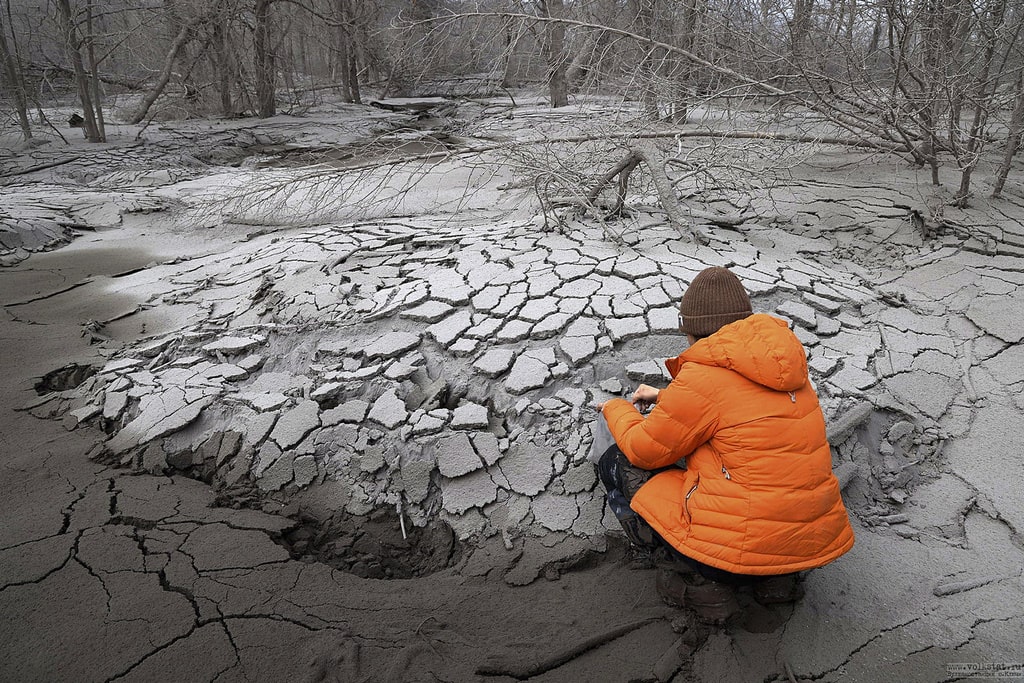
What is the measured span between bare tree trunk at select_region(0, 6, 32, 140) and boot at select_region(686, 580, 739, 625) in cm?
974

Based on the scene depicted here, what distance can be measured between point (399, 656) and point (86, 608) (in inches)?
38.1

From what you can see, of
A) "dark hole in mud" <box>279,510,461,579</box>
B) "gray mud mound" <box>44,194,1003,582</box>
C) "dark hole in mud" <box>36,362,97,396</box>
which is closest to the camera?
"dark hole in mud" <box>279,510,461,579</box>

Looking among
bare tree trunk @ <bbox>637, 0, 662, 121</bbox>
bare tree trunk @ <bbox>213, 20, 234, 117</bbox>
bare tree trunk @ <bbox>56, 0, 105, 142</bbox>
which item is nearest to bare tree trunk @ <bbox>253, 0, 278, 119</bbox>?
bare tree trunk @ <bbox>213, 20, 234, 117</bbox>

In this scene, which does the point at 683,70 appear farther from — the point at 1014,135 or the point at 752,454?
the point at 752,454

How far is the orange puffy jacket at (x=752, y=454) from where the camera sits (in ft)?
5.07

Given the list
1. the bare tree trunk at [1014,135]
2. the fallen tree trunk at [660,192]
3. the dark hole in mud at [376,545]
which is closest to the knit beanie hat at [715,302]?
the dark hole in mud at [376,545]

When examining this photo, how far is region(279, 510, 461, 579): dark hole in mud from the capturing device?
2033mm

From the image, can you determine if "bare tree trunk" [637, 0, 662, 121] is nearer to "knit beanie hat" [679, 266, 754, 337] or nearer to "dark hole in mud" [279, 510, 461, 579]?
"knit beanie hat" [679, 266, 754, 337]

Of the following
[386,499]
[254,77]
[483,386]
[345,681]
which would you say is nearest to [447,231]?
[483,386]

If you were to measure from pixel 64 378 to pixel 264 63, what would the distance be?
9.54 meters

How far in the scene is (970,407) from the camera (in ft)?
7.89

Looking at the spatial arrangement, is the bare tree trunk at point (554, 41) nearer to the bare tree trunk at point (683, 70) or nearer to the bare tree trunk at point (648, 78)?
the bare tree trunk at point (648, 78)

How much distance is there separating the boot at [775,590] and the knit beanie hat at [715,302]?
766 millimetres

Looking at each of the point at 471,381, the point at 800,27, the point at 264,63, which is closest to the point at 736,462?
the point at 471,381
